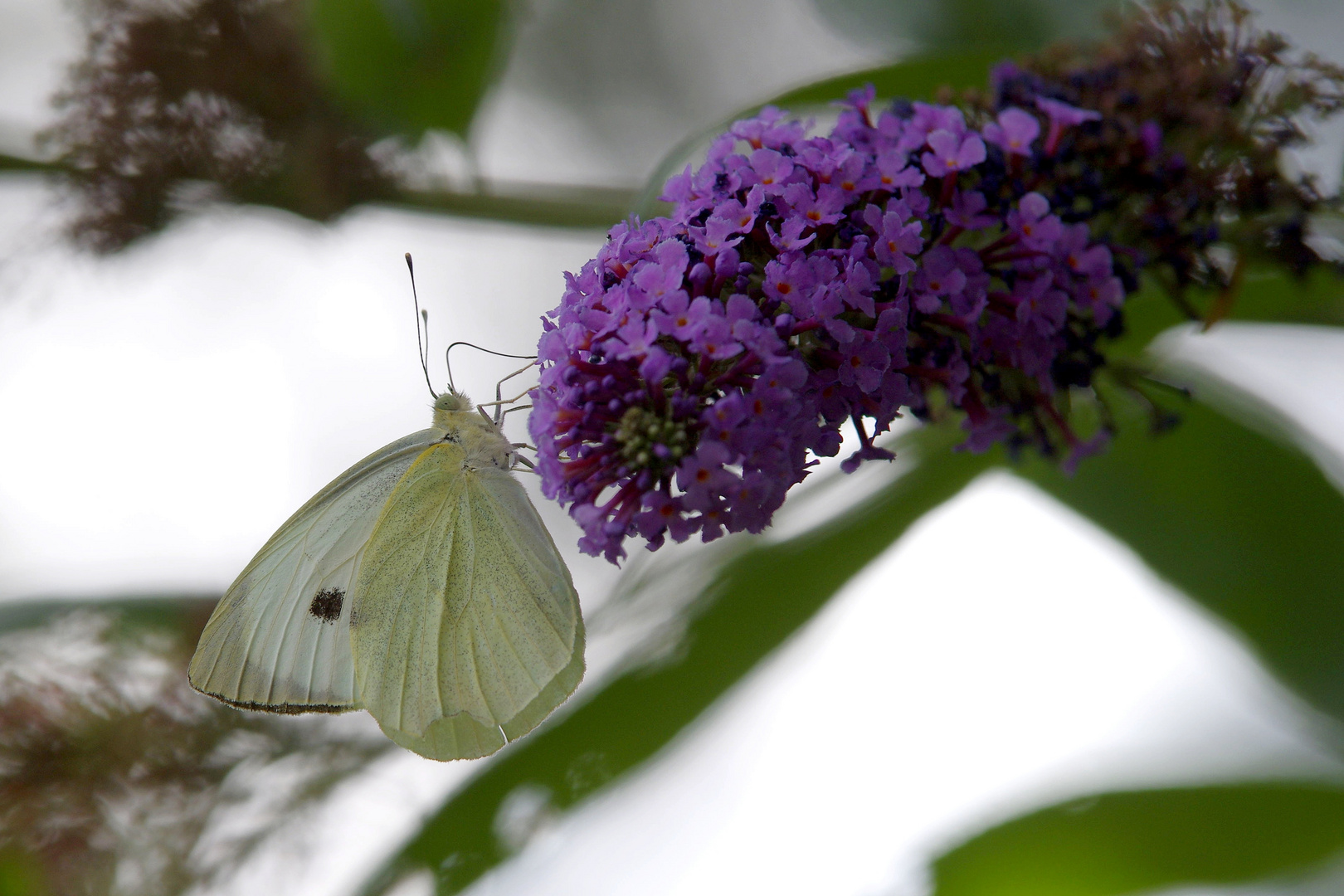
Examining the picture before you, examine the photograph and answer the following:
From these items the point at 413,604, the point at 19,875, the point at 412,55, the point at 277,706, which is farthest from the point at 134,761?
the point at 412,55

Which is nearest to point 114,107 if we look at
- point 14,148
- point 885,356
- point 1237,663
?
point 14,148

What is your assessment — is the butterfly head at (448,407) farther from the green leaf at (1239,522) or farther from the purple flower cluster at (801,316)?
the green leaf at (1239,522)

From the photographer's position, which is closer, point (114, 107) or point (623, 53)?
point (114, 107)

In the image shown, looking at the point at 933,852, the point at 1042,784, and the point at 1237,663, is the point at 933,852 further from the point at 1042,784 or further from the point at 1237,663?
the point at 1237,663

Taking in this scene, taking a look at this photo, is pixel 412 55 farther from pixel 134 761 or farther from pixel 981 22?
pixel 134 761

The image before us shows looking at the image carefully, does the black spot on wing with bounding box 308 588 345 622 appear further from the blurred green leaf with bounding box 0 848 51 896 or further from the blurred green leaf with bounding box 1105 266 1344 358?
the blurred green leaf with bounding box 1105 266 1344 358

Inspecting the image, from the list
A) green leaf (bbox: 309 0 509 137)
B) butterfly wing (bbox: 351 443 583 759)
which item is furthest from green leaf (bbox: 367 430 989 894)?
green leaf (bbox: 309 0 509 137)
